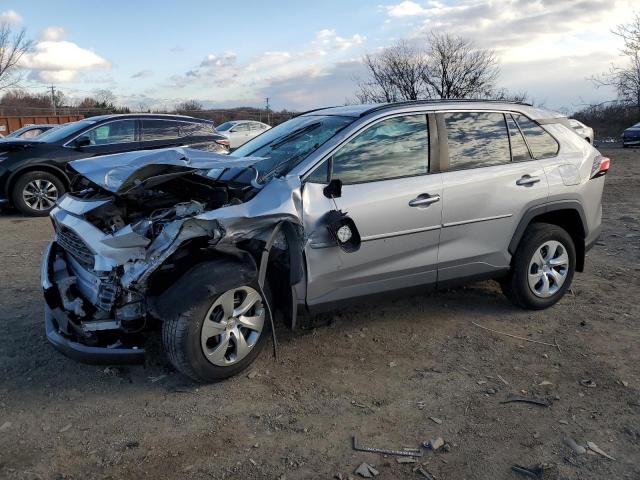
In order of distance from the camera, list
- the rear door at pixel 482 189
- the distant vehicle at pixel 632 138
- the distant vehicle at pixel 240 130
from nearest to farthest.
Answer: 1. the rear door at pixel 482 189
2. the distant vehicle at pixel 240 130
3. the distant vehicle at pixel 632 138

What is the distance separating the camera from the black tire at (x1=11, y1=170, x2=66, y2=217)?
30.2 feet

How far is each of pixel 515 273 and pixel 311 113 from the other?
2270mm

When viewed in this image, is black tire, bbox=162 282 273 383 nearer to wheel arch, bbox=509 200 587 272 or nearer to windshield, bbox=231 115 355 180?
windshield, bbox=231 115 355 180

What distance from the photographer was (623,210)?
9.42 meters

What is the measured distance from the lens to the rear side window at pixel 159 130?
984 centimetres

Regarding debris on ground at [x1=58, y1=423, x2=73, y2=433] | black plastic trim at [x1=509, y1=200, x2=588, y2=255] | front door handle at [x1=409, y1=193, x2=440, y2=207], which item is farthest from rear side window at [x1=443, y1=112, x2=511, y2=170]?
debris on ground at [x1=58, y1=423, x2=73, y2=433]

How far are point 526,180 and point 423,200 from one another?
3.53 ft

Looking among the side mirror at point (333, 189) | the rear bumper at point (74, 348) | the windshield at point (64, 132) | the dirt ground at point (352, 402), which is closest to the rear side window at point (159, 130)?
the windshield at point (64, 132)

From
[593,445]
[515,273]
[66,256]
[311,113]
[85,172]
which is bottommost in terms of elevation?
[593,445]

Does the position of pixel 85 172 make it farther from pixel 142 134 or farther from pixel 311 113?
pixel 142 134

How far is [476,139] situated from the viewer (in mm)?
4512

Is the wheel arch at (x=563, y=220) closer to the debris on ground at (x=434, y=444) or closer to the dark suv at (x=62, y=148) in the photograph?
the debris on ground at (x=434, y=444)

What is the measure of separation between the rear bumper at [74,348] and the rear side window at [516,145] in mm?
3300

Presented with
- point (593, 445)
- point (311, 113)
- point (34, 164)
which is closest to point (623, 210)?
point (311, 113)
